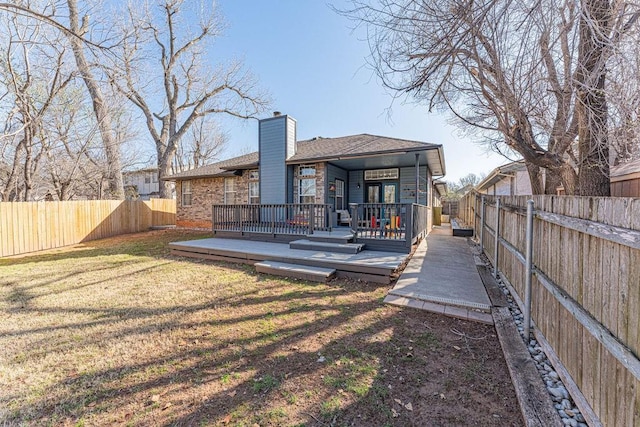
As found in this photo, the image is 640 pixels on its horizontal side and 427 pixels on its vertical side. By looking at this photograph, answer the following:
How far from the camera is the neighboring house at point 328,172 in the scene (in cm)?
1010

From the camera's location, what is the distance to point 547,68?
427 cm

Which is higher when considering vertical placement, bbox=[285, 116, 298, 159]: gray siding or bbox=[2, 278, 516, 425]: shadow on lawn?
bbox=[285, 116, 298, 159]: gray siding

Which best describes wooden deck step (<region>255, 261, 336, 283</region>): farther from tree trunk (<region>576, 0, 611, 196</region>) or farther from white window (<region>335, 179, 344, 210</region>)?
white window (<region>335, 179, 344, 210</region>)

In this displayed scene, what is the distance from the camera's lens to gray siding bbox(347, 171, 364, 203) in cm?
1277

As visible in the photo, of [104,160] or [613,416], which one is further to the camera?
[104,160]

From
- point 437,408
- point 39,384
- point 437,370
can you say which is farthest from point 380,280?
point 39,384

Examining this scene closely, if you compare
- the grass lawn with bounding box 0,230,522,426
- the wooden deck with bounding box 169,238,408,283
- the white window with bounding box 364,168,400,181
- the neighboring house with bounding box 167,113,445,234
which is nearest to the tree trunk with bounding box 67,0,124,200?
the neighboring house with bounding box 167,113,445,234

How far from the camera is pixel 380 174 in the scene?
12438 millimetres

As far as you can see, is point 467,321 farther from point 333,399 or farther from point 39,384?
point 39,384

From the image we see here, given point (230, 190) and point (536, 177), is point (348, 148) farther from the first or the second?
point (230, 190)

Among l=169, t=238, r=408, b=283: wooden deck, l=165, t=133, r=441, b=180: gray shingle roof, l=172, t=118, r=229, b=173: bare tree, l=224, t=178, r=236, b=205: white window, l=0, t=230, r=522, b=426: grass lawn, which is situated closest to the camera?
l=0, t=230, r=522, b=426: grass lawn

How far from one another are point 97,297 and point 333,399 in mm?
4993

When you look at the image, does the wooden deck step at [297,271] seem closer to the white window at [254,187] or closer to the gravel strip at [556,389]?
the gravel strip at [556,389]

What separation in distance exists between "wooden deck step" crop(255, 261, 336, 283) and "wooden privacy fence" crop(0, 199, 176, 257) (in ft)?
32.6
